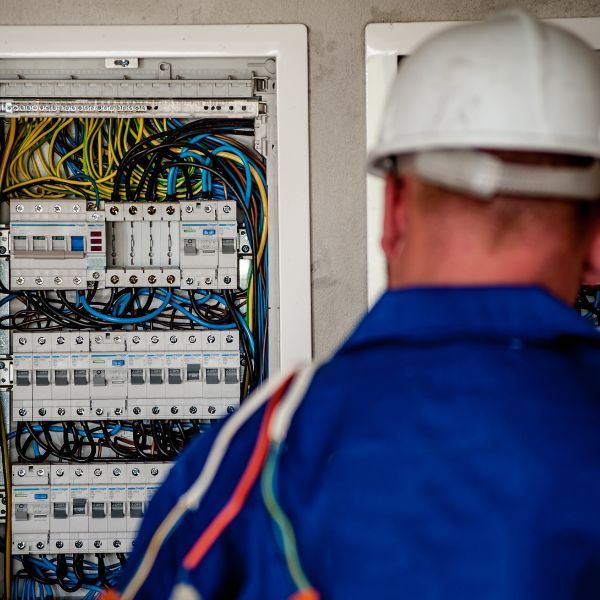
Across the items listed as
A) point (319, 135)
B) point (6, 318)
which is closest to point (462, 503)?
Result: point (319, 135)

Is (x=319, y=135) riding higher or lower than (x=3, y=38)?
lower

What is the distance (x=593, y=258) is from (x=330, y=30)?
1.61 meters

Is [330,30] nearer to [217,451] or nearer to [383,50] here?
[383,50]

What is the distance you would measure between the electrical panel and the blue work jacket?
1.66m

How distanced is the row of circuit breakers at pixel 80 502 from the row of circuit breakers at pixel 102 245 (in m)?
0.54

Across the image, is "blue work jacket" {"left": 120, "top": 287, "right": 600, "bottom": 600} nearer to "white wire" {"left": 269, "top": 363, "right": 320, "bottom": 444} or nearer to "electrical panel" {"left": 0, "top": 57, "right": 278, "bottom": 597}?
"white wire" {"left": 269, "top": 363, "right": 320, "bottom": 444}

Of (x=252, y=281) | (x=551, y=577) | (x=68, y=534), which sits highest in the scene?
(x=252, y=281)

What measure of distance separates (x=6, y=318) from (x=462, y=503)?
6.78 ft

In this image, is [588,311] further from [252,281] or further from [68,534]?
[68,534]

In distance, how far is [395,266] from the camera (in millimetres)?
771

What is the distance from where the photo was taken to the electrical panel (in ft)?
7.77

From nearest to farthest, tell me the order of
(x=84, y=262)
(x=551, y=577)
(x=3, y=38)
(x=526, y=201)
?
(x=551, y=577), (x=526, y=201), (x=3, y=38), (x=84, y=262)

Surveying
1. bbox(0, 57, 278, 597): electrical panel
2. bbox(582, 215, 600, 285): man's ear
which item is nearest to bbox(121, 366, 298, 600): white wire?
bbox(582, 215, 600, 285): man's ear

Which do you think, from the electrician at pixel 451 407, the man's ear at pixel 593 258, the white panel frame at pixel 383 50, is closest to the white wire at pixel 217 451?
the electrician at pixel 451 407
